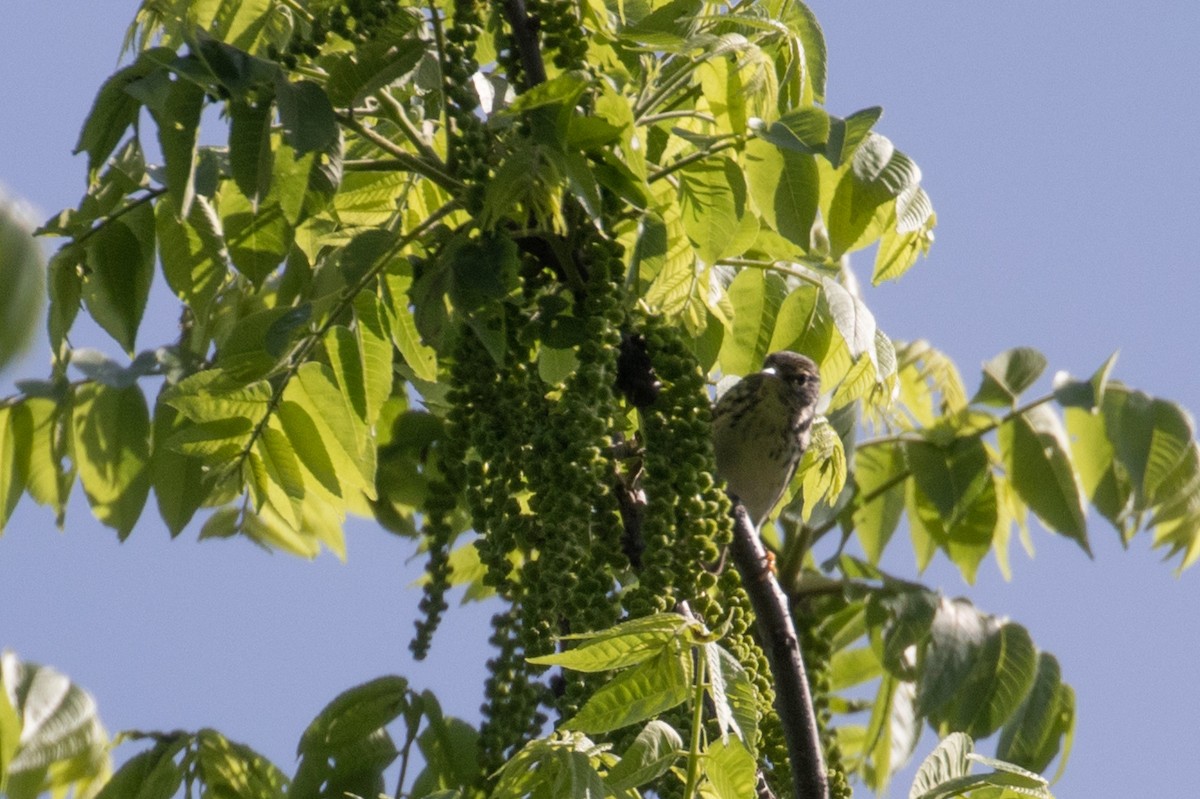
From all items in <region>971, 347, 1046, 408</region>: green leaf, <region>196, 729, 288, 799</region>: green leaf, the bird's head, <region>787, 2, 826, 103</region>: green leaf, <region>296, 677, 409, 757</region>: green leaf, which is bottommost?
<region>196, 729, 288, 799</region>: green leaf

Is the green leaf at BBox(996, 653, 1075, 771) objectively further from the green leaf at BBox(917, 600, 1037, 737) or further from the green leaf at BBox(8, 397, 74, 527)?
the green leaf at BBox(8, 397, 74, 527)

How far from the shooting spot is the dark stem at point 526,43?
112 inches

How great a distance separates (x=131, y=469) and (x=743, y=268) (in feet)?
5.62

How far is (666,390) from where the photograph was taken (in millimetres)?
2594

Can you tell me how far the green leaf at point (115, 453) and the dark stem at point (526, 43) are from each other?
162 cm

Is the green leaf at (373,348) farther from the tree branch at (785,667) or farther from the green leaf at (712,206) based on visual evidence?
the tree branch at (785,667)

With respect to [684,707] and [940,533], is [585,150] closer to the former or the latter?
[684,707]

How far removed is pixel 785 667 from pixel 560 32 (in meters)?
1.31

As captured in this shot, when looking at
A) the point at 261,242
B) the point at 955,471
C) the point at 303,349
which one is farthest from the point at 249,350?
the point at 955,471

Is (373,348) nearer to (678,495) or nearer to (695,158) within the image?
(695,158)

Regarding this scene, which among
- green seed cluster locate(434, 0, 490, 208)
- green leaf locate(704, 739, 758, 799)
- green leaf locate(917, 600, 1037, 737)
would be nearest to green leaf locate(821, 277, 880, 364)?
green seed cluster locate(434, 0, 490, 208)

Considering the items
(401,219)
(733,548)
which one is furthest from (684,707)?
Answer: (401,219)

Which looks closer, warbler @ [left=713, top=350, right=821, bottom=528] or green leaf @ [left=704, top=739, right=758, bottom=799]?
green leaf @ [left=704, top=739, right=758, bottom=799]

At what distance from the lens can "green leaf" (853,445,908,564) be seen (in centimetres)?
504
